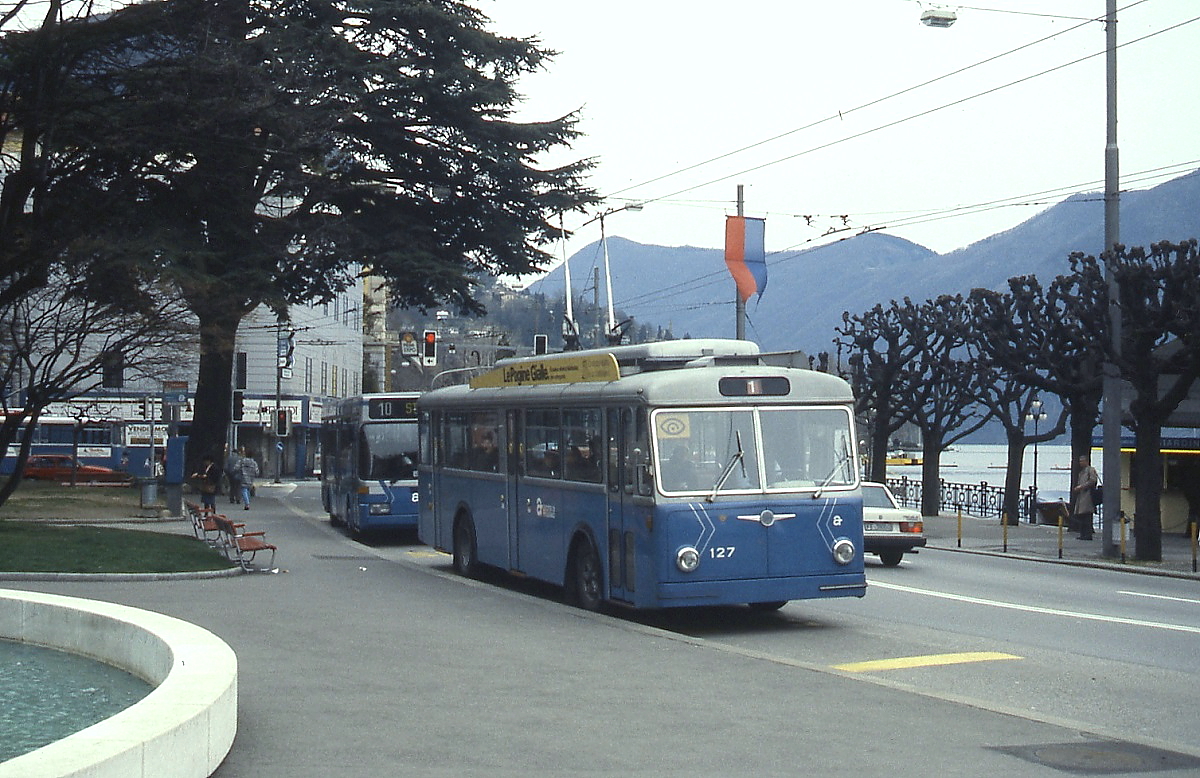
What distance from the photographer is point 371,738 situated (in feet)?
27.4

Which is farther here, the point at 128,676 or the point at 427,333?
the point at 427,333

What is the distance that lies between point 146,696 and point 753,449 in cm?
778

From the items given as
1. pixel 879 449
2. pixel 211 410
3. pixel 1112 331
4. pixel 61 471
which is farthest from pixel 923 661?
pixel 61 471

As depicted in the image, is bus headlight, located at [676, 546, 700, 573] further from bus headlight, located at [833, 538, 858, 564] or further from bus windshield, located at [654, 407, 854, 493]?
bus headlight, located at [833, 538, 858, 564]

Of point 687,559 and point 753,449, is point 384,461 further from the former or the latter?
point 687,559

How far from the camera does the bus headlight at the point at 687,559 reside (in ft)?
46.4

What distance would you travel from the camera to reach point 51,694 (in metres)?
9.62

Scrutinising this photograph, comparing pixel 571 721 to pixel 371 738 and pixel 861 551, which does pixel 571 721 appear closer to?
pixel 371 738

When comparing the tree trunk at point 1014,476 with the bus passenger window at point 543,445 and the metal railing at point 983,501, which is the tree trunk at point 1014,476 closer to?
the metal railing at point 983,501

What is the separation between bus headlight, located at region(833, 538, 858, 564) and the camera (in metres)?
14.8

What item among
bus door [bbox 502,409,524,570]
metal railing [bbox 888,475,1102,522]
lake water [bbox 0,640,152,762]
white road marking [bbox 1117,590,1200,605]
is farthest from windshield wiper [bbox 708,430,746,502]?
metal railing [bbox 888,475,1102,522]

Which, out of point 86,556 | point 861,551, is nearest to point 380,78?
point 86,556

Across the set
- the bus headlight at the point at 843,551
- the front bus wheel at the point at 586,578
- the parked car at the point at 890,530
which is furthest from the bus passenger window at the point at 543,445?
the parked car at the point at 890,530

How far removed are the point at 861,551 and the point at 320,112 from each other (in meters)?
21.0
